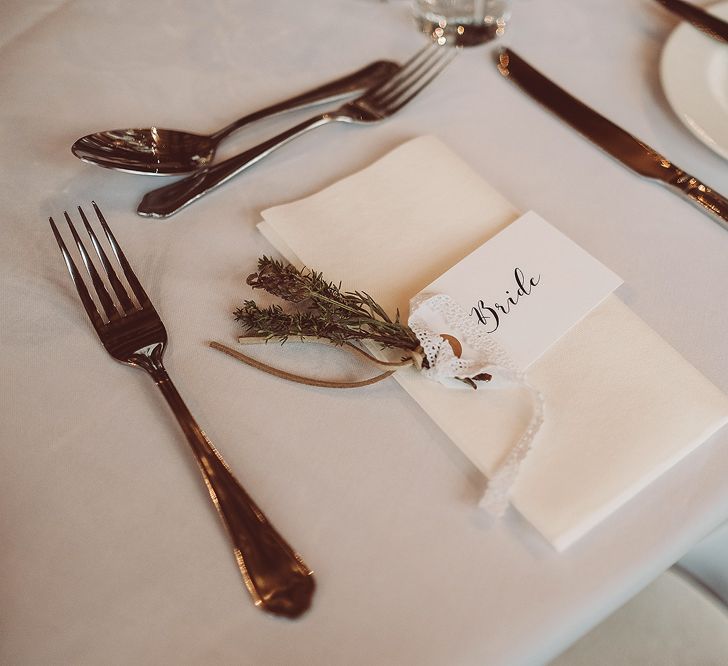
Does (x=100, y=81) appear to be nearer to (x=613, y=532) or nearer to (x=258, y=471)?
(x=258, y=471)

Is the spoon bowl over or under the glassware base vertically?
under

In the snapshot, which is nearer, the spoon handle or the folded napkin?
the folded napkin

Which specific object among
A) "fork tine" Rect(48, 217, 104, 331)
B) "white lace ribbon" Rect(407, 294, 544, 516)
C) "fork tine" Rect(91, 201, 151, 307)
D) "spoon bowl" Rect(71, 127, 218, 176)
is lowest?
"fork tine" Rect(48, 217, 104, 331)

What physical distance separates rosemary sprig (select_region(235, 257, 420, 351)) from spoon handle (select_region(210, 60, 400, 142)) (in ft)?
0.91

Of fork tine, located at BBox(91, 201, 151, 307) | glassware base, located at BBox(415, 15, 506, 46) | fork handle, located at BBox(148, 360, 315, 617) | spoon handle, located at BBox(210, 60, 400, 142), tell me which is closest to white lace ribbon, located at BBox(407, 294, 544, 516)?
fork handle, located at BBox(148, 360, 315, 617)

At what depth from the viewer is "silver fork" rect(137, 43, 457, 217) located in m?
0.69

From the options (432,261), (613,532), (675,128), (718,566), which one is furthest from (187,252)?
(718,566)

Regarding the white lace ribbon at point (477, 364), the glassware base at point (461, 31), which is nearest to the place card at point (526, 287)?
the white lace ribbon at point (477, 364)

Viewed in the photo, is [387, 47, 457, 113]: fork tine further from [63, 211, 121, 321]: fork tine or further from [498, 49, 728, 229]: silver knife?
[63, 211, 121, 321]: fork tine

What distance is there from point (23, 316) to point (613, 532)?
0.57 m

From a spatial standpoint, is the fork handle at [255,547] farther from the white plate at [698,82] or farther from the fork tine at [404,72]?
the white plate at [698,82]

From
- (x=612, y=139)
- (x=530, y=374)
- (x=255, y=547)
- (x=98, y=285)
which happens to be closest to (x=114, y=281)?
(x=98, y=285)

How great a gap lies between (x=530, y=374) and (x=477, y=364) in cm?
5

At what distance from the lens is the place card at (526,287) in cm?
55
